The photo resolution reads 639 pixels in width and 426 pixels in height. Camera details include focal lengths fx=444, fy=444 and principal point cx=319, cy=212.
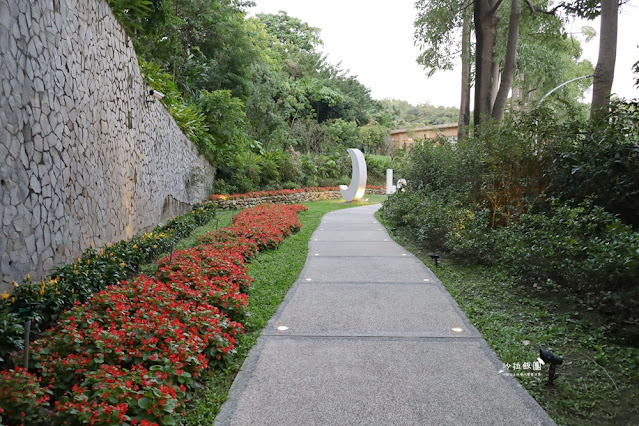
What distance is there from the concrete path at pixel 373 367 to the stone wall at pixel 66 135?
91.2 inches

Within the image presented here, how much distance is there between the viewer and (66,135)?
15.6ft

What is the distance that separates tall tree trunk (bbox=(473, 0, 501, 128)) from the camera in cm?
1082

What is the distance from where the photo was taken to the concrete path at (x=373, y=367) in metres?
2.59

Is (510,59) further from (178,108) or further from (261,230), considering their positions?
(178,108)

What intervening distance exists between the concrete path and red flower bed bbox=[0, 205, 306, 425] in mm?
351

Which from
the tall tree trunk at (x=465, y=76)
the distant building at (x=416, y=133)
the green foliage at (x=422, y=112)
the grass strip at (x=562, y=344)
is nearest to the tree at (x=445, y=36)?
the tall tree trunk at (x=465, y=76)

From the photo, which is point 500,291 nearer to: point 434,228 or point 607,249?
point 607,249

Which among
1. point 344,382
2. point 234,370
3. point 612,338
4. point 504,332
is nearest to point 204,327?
point 234,370

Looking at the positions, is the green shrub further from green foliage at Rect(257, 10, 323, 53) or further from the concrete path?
green foliage at Rect(257, 10, 323, 53)

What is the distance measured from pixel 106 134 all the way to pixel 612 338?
6186 mm

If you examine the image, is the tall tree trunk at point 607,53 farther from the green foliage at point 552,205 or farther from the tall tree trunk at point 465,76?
the tall tree trunk at point 465,76

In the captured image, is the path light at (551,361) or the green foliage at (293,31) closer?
the path light at (551,361)

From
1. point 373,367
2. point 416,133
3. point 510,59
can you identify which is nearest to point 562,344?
point 373,367

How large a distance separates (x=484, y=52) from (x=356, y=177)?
938 centimetres
